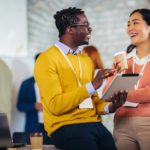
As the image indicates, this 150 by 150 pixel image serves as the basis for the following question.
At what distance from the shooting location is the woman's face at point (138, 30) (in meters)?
2.84

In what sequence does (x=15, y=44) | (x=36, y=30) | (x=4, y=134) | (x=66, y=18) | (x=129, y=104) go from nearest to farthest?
1. (x=4, y=134)
2. (x=66, y=18)
3. (x=129, y=104)
4. (x=15, y=44)
5. (x=36, y=30)

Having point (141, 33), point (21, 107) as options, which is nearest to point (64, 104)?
point (141, 33)

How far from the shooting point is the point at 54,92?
2.38 metres

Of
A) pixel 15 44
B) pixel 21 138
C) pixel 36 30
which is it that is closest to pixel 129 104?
pixel 21 138

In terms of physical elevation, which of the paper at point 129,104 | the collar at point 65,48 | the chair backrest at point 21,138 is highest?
the collar at point 65,48

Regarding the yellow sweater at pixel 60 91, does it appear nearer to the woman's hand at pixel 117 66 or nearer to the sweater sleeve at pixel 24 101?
the woman's hand at pixel 117 66

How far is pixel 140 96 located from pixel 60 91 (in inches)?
22.0

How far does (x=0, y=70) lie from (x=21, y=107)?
876 millimetres

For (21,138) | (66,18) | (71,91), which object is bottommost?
(21,138)

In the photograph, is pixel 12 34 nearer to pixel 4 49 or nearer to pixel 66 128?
pixel 4 49

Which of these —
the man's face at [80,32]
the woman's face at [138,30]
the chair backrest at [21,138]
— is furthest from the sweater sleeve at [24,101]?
the man's face at [80,32]

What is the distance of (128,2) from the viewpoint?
5523 mm

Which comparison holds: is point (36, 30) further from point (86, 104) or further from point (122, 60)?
point (86, 104)

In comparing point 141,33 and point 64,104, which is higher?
point 141,33
